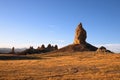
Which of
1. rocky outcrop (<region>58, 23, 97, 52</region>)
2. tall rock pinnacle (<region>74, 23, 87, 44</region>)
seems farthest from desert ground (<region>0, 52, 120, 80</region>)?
tall rock pinnacle (<region>74, 23, 87, 44</region>)

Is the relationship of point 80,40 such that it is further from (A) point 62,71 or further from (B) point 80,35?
(A) point 62,71

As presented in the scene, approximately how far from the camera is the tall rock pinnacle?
113 m

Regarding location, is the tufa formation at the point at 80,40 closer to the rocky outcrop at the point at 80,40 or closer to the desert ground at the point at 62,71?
the rocky outcrop at the point at 80,40

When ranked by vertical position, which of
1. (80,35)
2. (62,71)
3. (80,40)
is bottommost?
(62,71)

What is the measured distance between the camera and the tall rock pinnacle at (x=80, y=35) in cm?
11300

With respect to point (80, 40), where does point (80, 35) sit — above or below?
above

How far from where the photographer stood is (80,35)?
4437 inches

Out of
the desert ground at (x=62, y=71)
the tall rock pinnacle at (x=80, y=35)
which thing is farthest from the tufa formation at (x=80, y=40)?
the desert ground at (x=62, y=71)

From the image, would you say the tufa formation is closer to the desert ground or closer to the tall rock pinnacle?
the tall rock pinnacle

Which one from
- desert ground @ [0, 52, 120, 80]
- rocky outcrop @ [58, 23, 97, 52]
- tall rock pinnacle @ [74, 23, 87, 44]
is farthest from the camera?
tall rock pinnacle @ [74, 23, 87, 44]

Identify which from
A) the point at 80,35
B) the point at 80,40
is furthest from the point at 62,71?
the point at 80,40

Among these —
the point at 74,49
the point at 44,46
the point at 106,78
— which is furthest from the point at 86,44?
the point at 106,78

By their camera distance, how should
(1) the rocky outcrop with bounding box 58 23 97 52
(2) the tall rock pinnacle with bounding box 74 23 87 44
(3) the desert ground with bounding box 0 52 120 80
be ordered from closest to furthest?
(3) the desert ground with bounding box 0 52 120 80, (1) the rocky outcrop with bounding box 58 23 97 52, (2) the tall rock pinnacle with bounding box 74 23 87 44

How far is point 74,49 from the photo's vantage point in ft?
342
